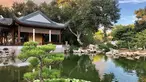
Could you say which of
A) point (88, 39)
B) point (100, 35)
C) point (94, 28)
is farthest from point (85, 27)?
point (100, 35)

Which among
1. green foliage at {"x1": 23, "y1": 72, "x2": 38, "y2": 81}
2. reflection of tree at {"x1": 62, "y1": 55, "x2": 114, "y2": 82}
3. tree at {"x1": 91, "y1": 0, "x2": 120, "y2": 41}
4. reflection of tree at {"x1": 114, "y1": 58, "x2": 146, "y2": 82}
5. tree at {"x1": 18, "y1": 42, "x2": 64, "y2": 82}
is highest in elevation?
tree at {"x1": 91, "y1": 0, "x2": 120, "y2": 41}

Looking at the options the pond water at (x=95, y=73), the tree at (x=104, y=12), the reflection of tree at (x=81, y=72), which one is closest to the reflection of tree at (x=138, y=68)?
the pond water at (x=95, y=73)

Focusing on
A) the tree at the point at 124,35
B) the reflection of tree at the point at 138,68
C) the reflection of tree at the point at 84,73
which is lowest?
the reflection of tree at the point at 138,68

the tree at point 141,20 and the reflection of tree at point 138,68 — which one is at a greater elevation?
the tree at point 141,20

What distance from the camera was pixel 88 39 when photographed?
2795 centimetres

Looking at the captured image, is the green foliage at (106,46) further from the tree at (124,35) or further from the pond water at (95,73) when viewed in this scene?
the pond water at (95,73)

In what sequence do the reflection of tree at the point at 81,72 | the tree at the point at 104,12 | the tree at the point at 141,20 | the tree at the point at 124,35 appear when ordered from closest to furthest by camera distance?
the reflection of tree at the point at 81,72, the tree at the point at 124,35, the tree at the point at 104,12, the tree at the point at 141,20

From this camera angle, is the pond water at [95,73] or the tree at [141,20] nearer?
the pond water at [95,73]

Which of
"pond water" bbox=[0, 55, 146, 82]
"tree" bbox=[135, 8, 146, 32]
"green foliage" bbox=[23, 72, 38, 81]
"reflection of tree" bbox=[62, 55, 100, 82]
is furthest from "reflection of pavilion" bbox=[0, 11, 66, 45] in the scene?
"green foliage" bbox=[23, 72, 38, 81]

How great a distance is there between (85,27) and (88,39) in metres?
3.25

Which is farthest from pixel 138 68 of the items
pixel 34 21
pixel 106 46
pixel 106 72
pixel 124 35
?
pixel 124 35

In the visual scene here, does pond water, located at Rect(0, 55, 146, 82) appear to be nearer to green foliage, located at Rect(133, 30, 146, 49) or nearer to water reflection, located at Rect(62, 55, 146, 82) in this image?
water reflection, located at Rect(62, 55, 146, 82)

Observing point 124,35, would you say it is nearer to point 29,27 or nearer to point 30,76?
point 29,27

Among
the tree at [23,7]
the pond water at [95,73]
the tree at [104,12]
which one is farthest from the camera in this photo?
the tree at [23,7]
